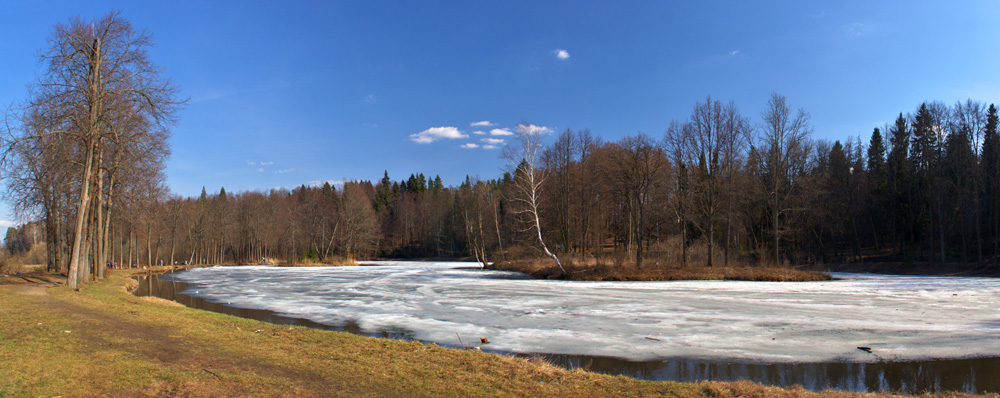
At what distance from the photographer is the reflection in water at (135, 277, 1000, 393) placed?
6.60 meters

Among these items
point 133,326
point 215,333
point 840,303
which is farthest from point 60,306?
point 840,303

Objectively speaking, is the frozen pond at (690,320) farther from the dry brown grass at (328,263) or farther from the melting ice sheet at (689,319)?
the dry brown grass at (328,263)

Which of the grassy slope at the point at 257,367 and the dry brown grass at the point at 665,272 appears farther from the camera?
the dry brown grass at the point at 665,272

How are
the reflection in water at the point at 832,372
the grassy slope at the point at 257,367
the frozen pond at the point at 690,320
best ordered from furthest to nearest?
the frozen pond at the point at 690,320, the reflection in water at the point at 832,372, the grassy slope at the point at 257,367

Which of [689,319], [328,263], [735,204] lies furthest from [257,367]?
[328,263]

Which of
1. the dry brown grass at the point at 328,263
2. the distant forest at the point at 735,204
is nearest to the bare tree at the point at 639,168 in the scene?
the distant forest at the point at 735,204

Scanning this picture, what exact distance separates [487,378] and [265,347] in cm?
371

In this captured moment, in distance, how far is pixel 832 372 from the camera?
723 cm

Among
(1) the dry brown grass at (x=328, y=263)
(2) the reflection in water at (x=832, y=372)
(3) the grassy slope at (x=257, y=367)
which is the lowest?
(1) the dry brown grass at (x=328, y=263)

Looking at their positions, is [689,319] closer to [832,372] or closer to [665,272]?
[832,372]

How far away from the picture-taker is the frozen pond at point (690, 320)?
8594mm

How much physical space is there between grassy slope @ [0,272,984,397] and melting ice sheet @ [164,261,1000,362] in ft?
8.24

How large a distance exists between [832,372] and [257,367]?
8.10 m

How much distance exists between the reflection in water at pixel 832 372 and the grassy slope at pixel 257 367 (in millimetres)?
1497
